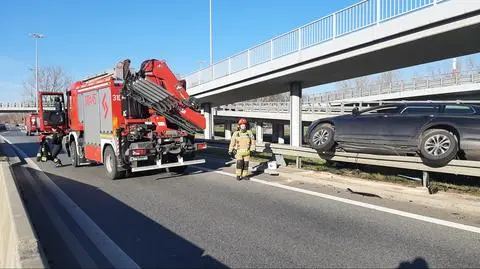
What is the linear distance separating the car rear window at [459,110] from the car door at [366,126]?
1.09m

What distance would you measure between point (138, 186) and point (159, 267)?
6337 millimetres

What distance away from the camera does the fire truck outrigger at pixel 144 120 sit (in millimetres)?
12414

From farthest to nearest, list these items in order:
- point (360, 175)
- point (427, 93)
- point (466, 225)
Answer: point (427, 93), point (360, 175), point (466, 225)

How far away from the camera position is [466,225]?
6.83 metres

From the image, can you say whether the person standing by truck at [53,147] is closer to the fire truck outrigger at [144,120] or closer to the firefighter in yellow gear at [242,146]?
the fire truck outrigger at [144,120]

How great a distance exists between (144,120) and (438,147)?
286 inches

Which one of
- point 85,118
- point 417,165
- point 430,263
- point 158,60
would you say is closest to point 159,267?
point 430,263

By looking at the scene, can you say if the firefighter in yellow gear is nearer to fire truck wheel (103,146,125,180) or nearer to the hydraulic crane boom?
the hydraulic crane boom

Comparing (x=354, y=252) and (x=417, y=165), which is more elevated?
(x=417, y=165)

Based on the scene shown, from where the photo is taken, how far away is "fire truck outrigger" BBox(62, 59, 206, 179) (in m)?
12.4

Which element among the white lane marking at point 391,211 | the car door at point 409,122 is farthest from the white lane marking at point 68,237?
the car door at point 409,122

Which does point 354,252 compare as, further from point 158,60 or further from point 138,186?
point 158,60

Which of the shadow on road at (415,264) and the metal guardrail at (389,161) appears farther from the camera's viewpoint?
the metal guardrail at (389,161)

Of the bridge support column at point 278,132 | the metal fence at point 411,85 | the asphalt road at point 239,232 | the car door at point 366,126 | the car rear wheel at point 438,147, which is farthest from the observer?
the bridge support column at point 278,132
